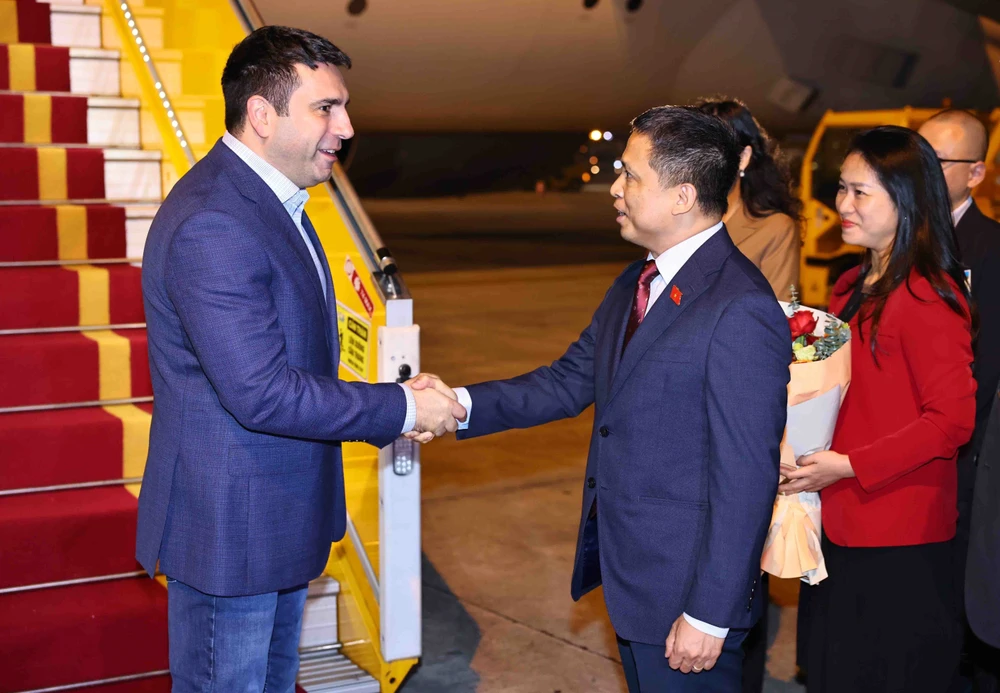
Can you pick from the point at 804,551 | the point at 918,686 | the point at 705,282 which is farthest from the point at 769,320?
the point at 918,686

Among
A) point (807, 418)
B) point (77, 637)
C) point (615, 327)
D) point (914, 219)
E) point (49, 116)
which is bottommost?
point (77, 637)

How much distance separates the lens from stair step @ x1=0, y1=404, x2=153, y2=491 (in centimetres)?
324

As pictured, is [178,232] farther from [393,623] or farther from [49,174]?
[49,174]

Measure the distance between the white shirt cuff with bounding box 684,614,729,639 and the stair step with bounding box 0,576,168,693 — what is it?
1748 mm

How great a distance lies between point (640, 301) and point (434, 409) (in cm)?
52

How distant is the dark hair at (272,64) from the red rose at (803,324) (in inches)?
44.3

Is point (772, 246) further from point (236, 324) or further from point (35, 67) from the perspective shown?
point (35, 67)

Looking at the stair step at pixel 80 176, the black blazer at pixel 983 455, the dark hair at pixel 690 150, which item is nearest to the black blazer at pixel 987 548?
the black blazer at pixel 983 455

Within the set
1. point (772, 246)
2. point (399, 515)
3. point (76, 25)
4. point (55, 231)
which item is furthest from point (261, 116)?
point (76, 25)

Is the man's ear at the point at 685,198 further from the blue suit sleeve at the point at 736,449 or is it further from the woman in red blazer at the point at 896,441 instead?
the woman in red blazer at the point at 896,441

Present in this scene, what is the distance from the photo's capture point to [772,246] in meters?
3.04

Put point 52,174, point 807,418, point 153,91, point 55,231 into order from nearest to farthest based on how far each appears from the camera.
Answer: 1. point 807,418
2. point 55,231
3. point 52,174
4. point 153,91

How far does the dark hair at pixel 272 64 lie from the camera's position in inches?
78.3

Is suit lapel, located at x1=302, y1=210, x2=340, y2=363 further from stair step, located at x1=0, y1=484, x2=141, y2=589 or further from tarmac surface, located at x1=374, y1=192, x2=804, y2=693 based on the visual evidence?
tarmac surface, located at x1=374, y1=192, x2=804, y2=693
